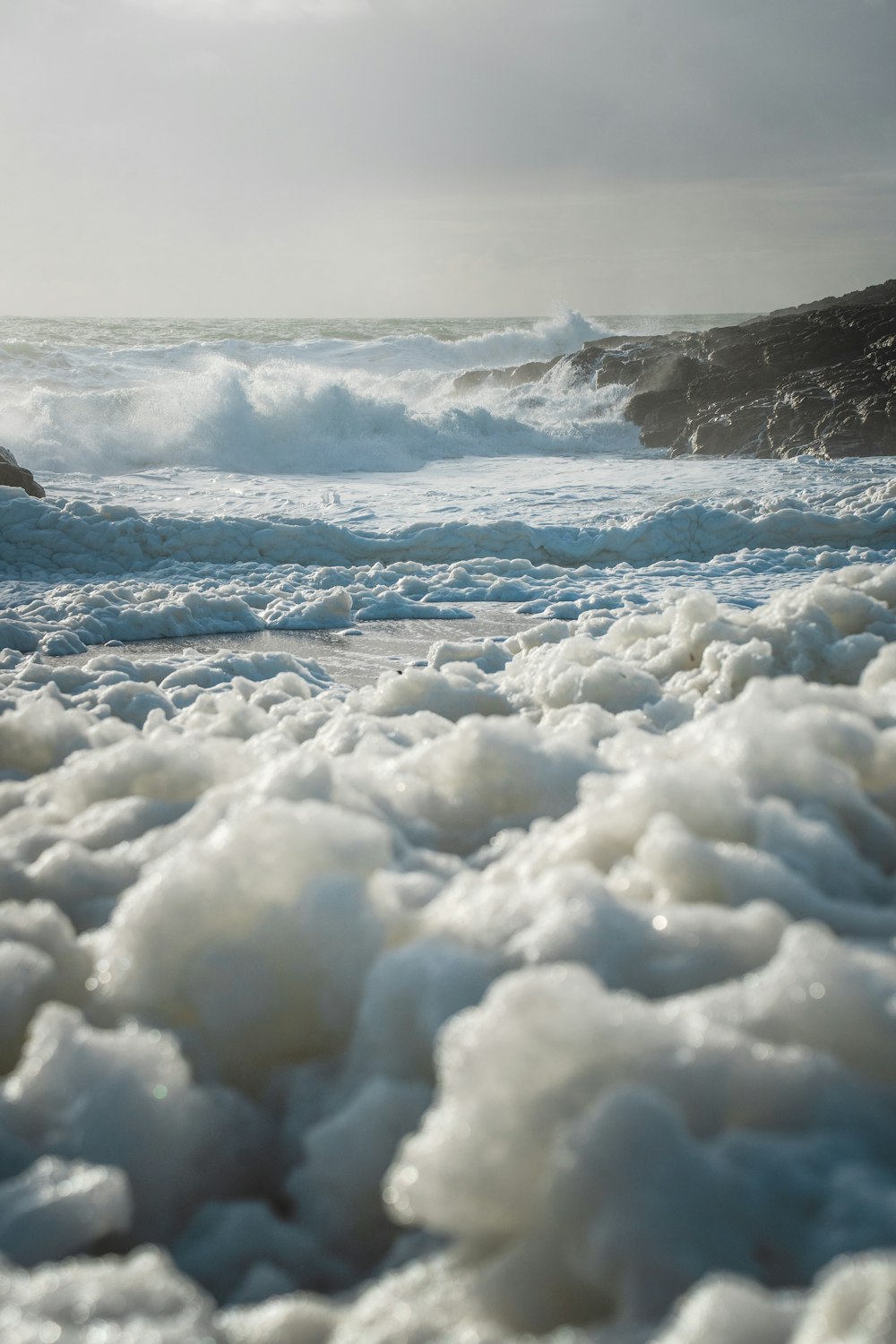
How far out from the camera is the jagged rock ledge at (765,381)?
1557cm

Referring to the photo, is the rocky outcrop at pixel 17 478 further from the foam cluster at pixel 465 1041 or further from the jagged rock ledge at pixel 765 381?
the jagged rock ledge at pixel 765 381

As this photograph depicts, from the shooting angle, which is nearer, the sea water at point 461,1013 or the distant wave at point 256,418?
the sea water at point 461,1013

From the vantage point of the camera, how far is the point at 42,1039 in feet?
4.98

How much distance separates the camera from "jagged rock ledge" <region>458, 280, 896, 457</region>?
15.6 m

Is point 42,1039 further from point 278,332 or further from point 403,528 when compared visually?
point 278,332

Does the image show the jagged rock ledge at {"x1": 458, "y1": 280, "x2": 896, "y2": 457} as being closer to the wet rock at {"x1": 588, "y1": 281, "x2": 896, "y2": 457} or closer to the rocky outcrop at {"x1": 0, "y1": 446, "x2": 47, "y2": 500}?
the wet rock at {"x1": 588, "y1": 281, "x2": 896, "y2": 457}

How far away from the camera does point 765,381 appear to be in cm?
1806

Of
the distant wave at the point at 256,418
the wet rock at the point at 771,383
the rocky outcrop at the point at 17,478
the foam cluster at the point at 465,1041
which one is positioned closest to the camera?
the foam cluster at the point at 465,1041

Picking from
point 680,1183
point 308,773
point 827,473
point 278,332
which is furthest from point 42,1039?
point 278,332

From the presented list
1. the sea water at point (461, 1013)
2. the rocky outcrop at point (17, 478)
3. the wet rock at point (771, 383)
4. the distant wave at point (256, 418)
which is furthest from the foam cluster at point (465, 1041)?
the wet rock at point (771, 383)

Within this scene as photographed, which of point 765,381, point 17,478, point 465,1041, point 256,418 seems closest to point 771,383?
point 765,381

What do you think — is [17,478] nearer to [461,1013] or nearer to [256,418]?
[256,418]

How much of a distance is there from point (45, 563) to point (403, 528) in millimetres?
3162

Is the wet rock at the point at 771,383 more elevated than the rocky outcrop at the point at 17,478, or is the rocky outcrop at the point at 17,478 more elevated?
the wet rock at the point at 771,383
